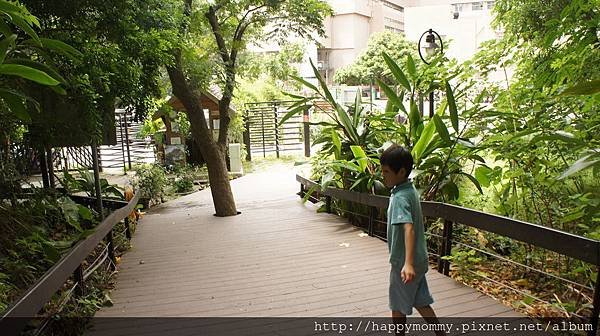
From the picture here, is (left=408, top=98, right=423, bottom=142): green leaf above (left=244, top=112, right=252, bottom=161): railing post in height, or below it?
above

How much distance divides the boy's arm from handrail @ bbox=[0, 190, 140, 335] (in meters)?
1.86

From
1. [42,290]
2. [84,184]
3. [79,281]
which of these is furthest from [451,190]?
[84,184]

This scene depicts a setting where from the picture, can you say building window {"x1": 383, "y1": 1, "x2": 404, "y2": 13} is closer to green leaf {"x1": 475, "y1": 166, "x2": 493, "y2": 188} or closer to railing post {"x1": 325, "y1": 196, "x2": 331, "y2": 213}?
railing post {"x1": 325, "y1": 196, "x2": 331, "y2": 213}

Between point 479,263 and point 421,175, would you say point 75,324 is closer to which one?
point 479,263

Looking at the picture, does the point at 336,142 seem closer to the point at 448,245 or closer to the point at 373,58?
the point at 448,245

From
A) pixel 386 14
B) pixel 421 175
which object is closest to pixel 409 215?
pixel 421 175

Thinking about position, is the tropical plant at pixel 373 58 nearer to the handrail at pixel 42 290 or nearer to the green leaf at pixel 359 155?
the green leaf at pixel 359 155

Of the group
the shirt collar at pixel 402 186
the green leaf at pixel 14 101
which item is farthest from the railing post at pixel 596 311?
the green leaf at pixel 14 101

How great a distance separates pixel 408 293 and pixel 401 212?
442 millimetres

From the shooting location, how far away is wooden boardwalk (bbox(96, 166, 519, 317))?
3.19 meters

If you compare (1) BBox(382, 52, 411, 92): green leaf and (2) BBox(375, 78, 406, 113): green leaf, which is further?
(2) BBox(375, 78, 406, 113): green leaf

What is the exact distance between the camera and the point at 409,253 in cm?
226

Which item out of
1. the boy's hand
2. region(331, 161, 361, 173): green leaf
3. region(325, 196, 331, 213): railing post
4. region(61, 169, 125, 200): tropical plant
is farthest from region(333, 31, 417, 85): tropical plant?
the boy's hand

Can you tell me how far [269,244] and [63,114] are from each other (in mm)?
2641
